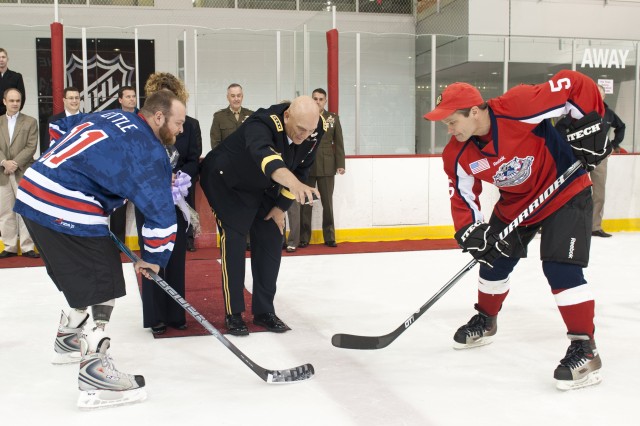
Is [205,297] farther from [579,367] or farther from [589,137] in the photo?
[589,137]

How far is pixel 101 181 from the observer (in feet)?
6.67

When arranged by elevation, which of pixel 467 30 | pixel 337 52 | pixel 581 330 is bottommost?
pixel 581 330

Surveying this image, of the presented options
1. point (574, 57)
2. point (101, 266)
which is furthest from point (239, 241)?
point (574, 57)

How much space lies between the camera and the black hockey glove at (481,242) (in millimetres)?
2424

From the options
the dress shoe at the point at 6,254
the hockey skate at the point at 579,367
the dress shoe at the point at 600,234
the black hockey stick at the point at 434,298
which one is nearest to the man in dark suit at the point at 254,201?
the black hockey stick at the point at 434,298

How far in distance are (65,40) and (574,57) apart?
180 inches

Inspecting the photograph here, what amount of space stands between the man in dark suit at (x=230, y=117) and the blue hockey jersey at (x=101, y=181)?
11.0ft

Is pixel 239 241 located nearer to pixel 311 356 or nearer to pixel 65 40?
pixel 311 356

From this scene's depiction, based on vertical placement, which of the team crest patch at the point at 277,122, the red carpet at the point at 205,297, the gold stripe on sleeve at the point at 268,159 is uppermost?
the team crest patch at the point at 277,122

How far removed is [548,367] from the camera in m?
2.53

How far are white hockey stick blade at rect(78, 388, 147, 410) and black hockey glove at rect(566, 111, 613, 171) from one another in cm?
166

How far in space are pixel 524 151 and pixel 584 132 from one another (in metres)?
0.20

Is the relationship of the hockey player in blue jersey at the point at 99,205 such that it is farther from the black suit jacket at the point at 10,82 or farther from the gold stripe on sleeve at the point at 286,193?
the black suit jacket at the point at 10,82

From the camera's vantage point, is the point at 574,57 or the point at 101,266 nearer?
the point at 101,266
